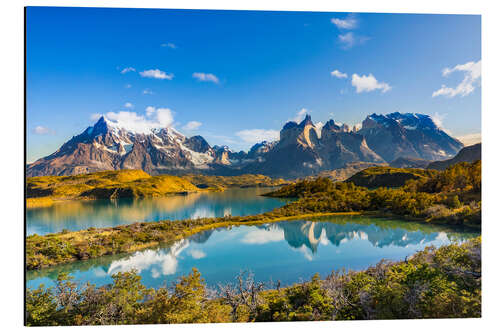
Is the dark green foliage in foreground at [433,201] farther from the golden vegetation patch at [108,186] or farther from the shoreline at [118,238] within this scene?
the golden vegetation patch at [108,186]

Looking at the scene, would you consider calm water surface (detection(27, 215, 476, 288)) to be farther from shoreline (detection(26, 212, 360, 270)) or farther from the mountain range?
the mountain range

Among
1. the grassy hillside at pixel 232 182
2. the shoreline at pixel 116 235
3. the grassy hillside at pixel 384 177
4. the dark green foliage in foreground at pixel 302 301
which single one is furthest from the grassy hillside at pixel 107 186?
the grassy hillside at pixel 384 177

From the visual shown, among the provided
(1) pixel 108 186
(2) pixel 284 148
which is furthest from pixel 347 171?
(2) pixel 284 148

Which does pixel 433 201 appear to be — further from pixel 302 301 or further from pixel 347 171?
pixel 347 171

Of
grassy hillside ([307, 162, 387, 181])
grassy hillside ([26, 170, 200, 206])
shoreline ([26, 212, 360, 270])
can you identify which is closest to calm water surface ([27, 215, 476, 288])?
shoreline ([26, 212, 360, 270])
